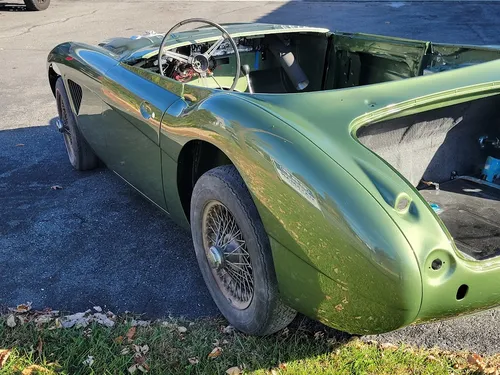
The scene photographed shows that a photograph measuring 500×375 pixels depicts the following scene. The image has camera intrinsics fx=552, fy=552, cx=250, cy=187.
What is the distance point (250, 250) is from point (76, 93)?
7.54ft

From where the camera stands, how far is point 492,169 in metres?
3.04

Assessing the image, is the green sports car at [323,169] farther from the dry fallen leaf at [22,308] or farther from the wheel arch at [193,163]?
the dry fallen leaf at [22,308]

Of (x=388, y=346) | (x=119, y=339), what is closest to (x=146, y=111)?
(x=119, y=339)

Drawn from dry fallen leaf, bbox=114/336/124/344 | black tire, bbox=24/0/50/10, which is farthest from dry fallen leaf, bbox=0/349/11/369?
black tire, bbox=24/0/50/10

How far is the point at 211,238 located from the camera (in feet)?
9.21

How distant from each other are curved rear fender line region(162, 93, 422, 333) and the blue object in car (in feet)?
4.69

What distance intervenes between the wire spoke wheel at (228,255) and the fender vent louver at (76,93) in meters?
1.78

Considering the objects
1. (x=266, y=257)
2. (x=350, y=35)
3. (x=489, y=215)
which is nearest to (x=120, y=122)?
(x=266, y=257)

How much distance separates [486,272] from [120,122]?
2.24 meters

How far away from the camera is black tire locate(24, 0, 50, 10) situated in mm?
13148

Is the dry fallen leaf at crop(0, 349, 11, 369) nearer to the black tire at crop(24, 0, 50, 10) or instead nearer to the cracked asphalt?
the cracked asphalt

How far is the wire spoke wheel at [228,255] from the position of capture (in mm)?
2565

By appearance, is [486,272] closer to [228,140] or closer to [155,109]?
[228,140]

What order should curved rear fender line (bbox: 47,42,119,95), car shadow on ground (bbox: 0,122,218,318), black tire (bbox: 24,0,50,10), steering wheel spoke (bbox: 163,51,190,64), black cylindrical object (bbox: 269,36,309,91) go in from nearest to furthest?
car shadow on ground (bbox: 0,122,218,318)
steering wheel spoke (bbox: 163,51,190,64)
curved rear fender line (bbox: 47,42,119,95)
black cylindrical object (bbox: 269,36,309,91)
black tire (bbox: 24,0,50,10)
